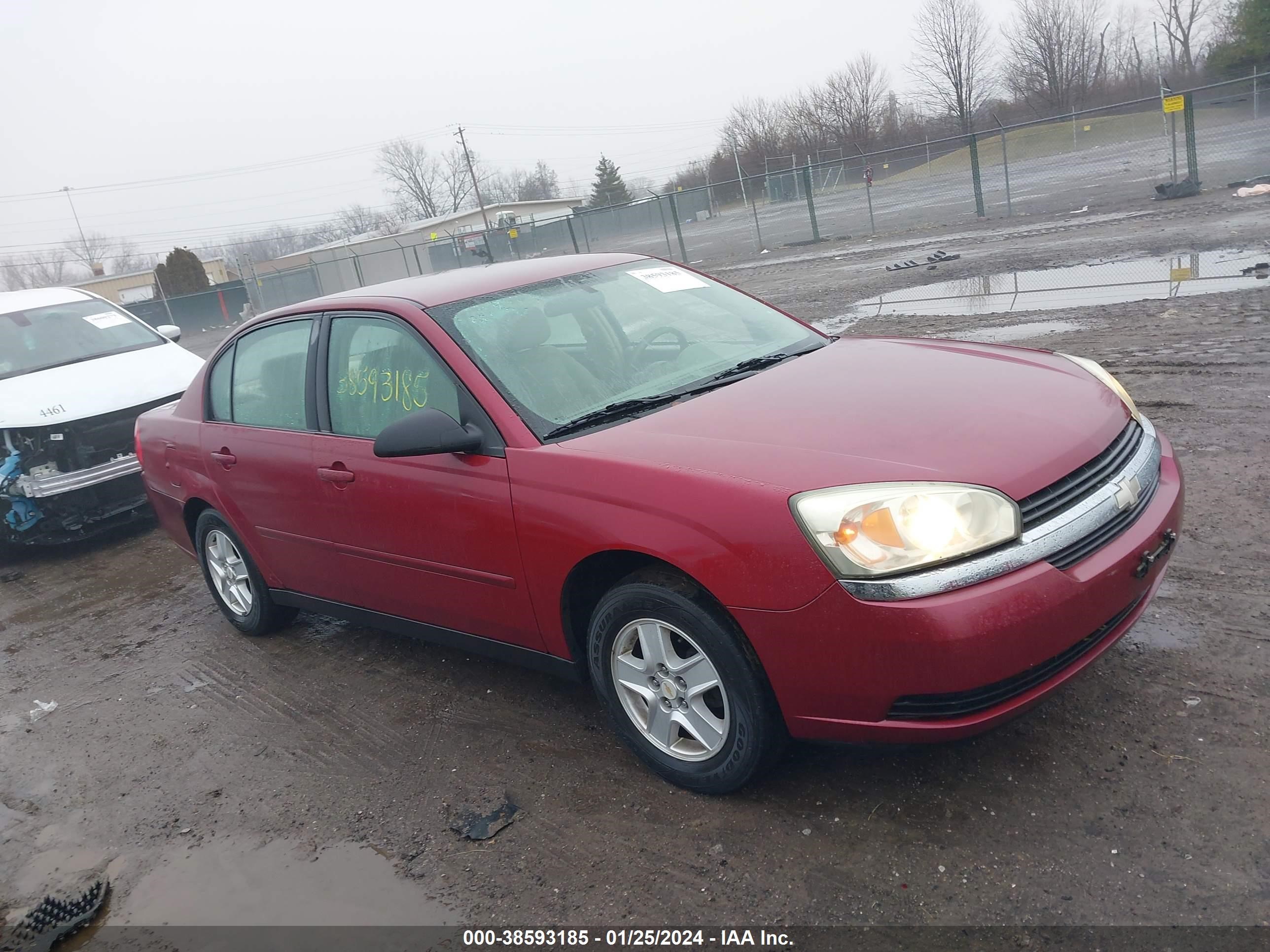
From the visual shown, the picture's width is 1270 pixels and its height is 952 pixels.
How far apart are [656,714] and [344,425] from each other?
1.84 metres

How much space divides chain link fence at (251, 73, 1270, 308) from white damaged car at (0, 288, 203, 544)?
6476 millimetres

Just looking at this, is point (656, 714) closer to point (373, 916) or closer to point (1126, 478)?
point (373, 916)

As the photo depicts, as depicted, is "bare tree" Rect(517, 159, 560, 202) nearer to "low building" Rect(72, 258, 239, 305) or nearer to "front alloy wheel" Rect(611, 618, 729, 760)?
"low building" Rect(72, 258, 239, 305)

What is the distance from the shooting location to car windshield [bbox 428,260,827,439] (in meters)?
3.54

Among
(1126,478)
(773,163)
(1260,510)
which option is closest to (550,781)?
(1126,478)

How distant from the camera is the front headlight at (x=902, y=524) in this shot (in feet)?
8.41

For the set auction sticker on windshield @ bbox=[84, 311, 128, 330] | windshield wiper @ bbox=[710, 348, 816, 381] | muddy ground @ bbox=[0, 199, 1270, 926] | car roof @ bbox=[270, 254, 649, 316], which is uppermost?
auction sticker on windshield @ bbox=[84, 311, 128, 330]

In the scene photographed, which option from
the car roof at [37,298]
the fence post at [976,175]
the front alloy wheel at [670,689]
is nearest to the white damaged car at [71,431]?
the car roof at [37,298]

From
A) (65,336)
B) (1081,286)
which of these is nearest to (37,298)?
(65,336)

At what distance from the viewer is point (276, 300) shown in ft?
138

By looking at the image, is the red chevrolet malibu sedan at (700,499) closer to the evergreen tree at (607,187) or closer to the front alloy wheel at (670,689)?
the front alloy wheel at (670,689)

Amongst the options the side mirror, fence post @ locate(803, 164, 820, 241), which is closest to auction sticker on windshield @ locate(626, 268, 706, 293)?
the side mirror

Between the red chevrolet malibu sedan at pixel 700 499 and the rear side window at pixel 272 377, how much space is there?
18 mm

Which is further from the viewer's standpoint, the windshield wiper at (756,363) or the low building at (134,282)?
the low building at (134,282)
